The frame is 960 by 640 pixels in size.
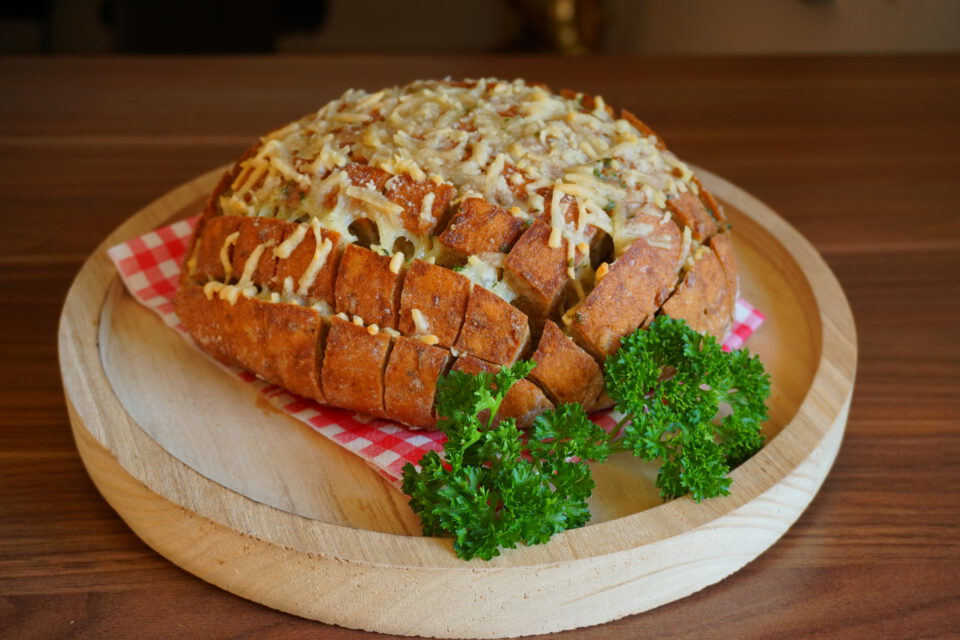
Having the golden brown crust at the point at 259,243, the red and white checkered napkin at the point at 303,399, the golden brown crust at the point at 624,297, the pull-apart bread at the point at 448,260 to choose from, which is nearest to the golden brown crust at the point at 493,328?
the pull-apart bread at the point at 448,260

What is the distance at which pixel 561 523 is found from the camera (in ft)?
5.50

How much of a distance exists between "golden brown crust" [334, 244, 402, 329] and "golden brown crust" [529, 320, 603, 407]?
0.93ft

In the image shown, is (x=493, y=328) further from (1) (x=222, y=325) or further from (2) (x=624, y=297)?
(1) (x=222, y=325)

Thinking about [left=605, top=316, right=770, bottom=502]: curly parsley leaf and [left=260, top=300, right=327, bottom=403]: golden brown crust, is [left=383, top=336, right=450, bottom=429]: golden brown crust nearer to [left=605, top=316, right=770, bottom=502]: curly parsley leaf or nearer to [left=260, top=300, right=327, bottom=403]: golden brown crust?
[left=260, top=300, right=327, bottom=403]: golden brown crust

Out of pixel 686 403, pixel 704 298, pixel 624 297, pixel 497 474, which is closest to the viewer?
pixel 497 474

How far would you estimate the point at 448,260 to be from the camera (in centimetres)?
198

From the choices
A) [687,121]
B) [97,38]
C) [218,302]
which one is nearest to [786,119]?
[687,121]

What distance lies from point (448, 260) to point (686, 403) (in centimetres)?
52

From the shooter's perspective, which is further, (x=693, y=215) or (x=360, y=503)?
(x=693, y=215)

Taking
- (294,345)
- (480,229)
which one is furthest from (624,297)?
(294,345)

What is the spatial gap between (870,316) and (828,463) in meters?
0.80

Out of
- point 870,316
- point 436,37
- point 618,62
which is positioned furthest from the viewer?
point 436,37

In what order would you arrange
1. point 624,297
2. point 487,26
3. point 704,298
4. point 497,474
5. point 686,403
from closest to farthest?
point 497,474 < point 686,403 < point 624,297 < point 704,298 < point 487,26

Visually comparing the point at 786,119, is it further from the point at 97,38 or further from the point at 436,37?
the point at 97,38
